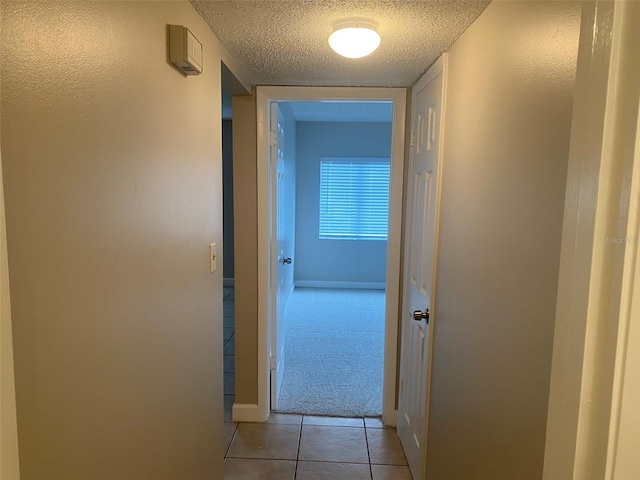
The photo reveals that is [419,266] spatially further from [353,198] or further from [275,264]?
[353,198]

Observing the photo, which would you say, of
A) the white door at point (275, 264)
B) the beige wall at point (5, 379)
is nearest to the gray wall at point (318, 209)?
the white door at point (275, 264)

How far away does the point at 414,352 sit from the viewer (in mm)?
2363

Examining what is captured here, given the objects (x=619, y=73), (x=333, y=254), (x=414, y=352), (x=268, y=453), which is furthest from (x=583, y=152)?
(x=333, y=254)

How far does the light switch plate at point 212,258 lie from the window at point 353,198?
4597 millimetres

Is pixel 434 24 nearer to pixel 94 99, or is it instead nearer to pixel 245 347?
pixel 94 99

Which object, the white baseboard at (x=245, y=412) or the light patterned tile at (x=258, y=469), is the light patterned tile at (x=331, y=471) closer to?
the light patterned tile at (x=258, y=469)

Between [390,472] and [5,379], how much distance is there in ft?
7.32

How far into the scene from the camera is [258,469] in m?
2.36

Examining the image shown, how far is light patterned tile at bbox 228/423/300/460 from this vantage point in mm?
2486

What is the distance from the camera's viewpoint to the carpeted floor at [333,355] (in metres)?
3.05

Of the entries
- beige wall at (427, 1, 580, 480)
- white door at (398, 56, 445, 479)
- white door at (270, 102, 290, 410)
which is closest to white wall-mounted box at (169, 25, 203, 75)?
beige wall at (427, 1, 580, 480)

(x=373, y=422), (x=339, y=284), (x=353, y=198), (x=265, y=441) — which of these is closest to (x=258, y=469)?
(x=265, y=441)

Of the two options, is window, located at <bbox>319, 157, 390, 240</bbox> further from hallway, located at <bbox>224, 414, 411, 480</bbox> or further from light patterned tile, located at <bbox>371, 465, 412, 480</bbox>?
light patterned tile, located at <bbox>371, 465, 412, 480</bbox>

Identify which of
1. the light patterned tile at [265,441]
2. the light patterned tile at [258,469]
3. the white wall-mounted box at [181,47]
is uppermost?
the white wall-mounted box at [181,47]
